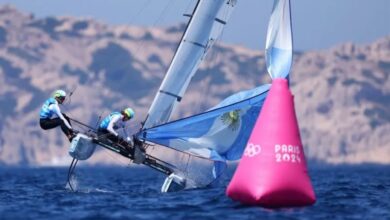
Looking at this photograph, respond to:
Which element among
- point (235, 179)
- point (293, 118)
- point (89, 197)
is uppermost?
point (293, 118)

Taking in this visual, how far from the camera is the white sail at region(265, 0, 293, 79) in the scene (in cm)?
3134

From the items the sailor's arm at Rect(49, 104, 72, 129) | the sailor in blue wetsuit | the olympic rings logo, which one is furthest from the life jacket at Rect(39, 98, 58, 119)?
the olympic rings logo

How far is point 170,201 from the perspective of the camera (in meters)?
29.7

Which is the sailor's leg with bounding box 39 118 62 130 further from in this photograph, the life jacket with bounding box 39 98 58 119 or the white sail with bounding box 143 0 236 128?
the white sail with bounding box 143 0 236 128

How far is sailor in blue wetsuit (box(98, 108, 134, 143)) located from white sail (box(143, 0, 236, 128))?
3.98 ft

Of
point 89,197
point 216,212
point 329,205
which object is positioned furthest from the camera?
point 89,197

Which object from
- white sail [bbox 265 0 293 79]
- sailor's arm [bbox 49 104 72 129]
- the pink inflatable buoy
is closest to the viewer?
the pink inflatable buoy

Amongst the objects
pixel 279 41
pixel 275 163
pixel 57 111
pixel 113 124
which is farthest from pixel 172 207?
pixel 279 41

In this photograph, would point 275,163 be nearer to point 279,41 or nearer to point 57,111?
point 279,41

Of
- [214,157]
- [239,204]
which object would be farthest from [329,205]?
[214,157]

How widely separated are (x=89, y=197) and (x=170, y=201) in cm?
297

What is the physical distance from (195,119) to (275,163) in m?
8.14

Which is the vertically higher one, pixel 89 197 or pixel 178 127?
pixel 178 127

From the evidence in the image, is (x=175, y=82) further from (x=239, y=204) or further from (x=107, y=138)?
(x=239, y=204)
